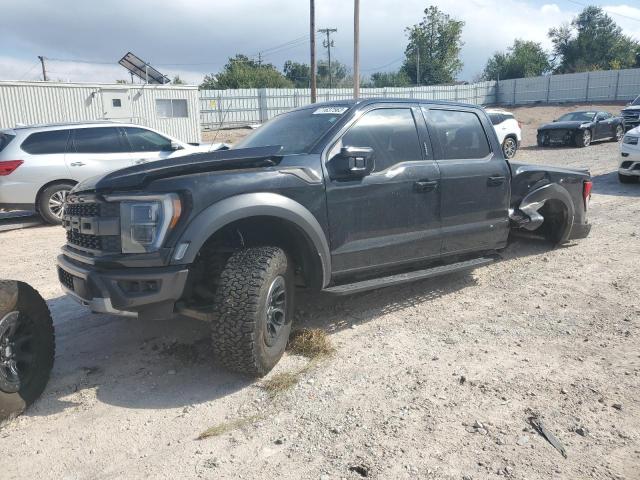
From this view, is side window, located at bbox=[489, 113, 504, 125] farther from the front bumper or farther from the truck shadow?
the front bumper

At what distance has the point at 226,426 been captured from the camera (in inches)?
121

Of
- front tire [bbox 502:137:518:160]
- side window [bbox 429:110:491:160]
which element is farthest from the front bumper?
front tire [bbox 502:137:518:160]

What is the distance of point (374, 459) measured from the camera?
273 centimetres

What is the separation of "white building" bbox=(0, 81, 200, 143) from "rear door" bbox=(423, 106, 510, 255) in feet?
51.1

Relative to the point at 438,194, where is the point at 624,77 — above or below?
above

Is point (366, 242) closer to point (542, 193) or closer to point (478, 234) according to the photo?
point (478, 234)

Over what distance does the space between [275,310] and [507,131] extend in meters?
16.0

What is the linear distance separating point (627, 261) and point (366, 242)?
144 inches

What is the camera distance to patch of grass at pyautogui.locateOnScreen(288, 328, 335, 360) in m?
3.97

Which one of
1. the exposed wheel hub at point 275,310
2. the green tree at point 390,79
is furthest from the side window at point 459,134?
the green tree at point 390,79

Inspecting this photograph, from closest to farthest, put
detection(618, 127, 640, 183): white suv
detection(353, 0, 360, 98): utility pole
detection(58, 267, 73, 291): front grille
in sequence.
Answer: detection(58, 267, 73, 291): front grille → detection(618, 127, 640, 183): white suv → detection(353, 0, 360, 98): utility pole

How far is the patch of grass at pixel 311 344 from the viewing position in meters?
3.97

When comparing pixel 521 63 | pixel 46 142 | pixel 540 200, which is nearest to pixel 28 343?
pixel 540 200

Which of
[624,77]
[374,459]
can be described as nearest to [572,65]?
[624,77]
